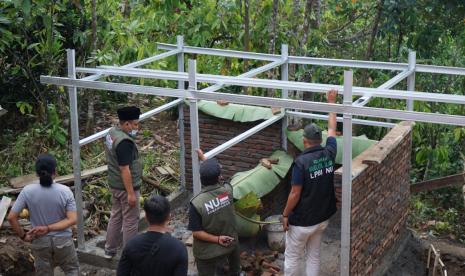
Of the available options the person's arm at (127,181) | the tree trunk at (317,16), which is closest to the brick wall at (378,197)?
the person's arm at (127,181)

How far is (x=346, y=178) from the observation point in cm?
594

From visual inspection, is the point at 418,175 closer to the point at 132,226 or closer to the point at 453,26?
the point at 453,26

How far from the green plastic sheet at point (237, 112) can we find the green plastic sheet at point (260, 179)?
1.81 feet

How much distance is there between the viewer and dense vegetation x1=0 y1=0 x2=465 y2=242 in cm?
950

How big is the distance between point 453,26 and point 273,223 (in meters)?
4.38

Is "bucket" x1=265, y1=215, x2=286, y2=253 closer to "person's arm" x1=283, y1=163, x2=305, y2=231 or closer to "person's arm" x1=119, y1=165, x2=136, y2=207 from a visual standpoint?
"person's arm" x1=283, y1=163, x2=305, y2=231

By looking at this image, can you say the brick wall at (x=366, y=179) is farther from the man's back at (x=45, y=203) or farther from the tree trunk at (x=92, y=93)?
the man's back at (x=45, y=203)

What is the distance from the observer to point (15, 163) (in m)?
9.59

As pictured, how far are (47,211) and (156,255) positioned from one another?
5.84ft

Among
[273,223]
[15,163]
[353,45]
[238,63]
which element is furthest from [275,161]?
[353,45]

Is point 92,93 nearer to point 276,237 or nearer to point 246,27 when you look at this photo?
point 246,27

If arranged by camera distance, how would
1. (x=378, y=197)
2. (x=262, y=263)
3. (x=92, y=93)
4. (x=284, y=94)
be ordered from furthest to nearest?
1. (x=92, y=93)
2. (x=284, y=94)
3. (x=262, y=263)
4. (x=378, y=197)

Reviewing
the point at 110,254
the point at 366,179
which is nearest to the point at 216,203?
the point at 366,179

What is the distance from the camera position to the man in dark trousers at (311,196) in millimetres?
5879
